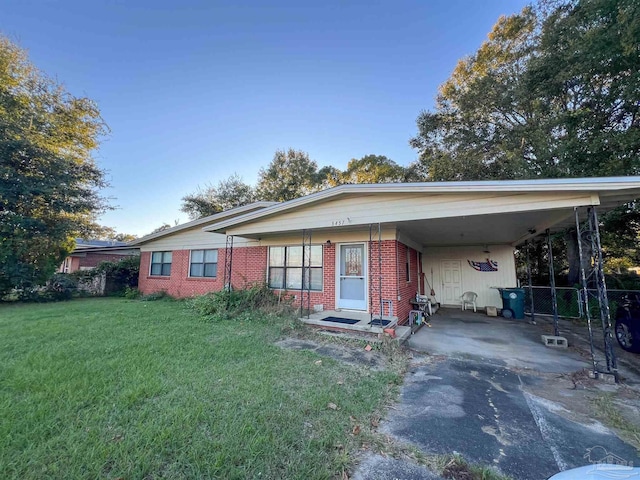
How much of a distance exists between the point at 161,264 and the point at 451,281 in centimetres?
1402

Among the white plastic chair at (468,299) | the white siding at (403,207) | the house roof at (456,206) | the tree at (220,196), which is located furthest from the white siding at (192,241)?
the tree at (220,196)

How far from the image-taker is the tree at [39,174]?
36.3ft

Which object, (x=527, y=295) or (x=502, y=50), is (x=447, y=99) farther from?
(x=527, y=295)

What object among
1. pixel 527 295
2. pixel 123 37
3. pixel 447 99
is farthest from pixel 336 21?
pixel 527 295

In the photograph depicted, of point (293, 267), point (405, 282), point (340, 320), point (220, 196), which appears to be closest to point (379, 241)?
point (340, 320)

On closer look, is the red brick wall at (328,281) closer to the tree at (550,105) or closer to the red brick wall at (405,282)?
the red brick wall at (405,282)

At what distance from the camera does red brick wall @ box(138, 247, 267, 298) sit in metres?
9.78

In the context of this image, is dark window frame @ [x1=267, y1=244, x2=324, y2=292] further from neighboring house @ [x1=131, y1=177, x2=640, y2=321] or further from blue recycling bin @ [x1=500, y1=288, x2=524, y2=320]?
blue recycling bin @ [x1=500, y1=288, x2=524, y2=320]

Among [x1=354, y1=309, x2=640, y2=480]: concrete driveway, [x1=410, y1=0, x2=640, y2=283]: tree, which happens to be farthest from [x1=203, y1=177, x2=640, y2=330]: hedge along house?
[x1=410, y1=0, x2=640, y2=283]: tree

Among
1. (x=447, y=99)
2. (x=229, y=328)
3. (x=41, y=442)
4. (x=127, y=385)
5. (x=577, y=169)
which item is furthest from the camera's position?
(x=447, y=99)

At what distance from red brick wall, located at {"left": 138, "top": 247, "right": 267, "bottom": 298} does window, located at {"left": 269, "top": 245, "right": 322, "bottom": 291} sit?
401 millimetres

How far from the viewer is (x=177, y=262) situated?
40.6 ft

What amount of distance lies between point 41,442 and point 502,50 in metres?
20.2

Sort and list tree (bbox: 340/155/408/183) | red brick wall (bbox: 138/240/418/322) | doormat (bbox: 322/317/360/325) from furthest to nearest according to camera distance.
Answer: tree (bbox: 340/155/408/183) < red brick wall (bbox: 138/240/418/322) < doormat (bbox: 322/317/360/325)
